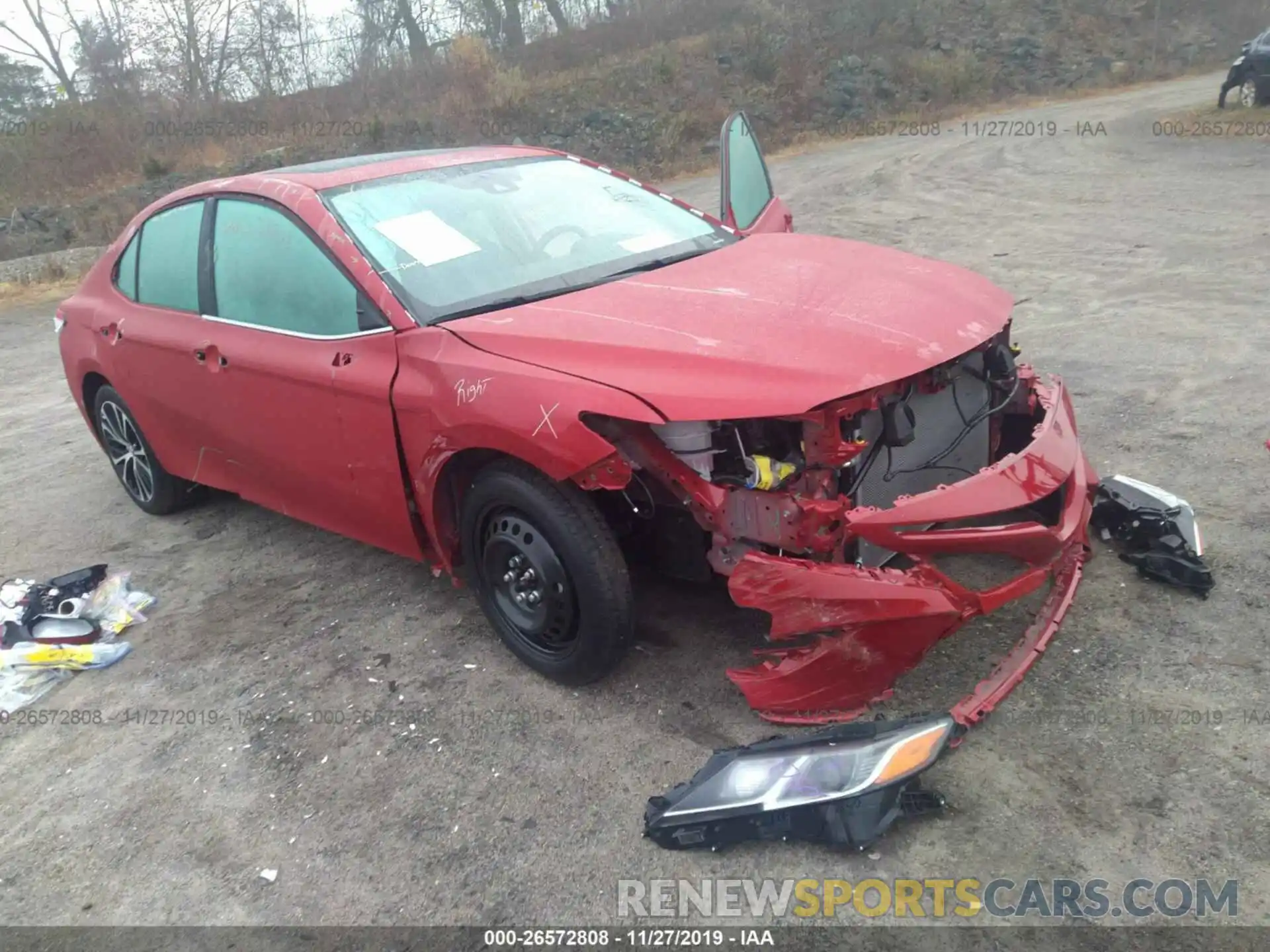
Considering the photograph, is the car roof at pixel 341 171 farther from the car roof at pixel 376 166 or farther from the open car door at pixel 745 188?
the open car door at pixel 745 188

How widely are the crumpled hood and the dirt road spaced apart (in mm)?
1031

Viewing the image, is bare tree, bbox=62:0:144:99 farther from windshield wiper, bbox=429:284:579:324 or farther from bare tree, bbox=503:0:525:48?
windshield wiper, bbox=429:284:579:324

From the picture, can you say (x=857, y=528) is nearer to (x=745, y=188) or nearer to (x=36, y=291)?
(x=745, y=188)

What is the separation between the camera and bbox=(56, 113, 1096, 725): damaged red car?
8.61ft

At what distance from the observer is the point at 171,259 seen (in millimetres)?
4262

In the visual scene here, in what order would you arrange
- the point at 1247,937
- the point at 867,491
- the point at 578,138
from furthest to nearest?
the point at 578,138 < the point at 867,491 < the point at 1247,937

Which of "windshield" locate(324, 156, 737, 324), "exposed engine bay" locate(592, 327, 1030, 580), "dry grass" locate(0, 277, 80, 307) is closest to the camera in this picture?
"exposed engine bay" locate(592, 327, 1030, 580)

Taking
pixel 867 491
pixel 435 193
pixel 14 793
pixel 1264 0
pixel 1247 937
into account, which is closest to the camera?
pixel 1247 937

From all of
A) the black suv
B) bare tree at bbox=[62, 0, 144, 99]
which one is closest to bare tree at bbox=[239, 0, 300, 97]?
bare tree at bbox=[62, 0, 144, 99]

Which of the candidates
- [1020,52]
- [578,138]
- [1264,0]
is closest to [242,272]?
[578,138]

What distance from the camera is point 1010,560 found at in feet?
9.49

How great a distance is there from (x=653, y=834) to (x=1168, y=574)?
2.04 metres

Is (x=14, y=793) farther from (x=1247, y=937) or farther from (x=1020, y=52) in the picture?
(x=1020, y=52)

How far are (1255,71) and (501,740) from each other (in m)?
17.6
